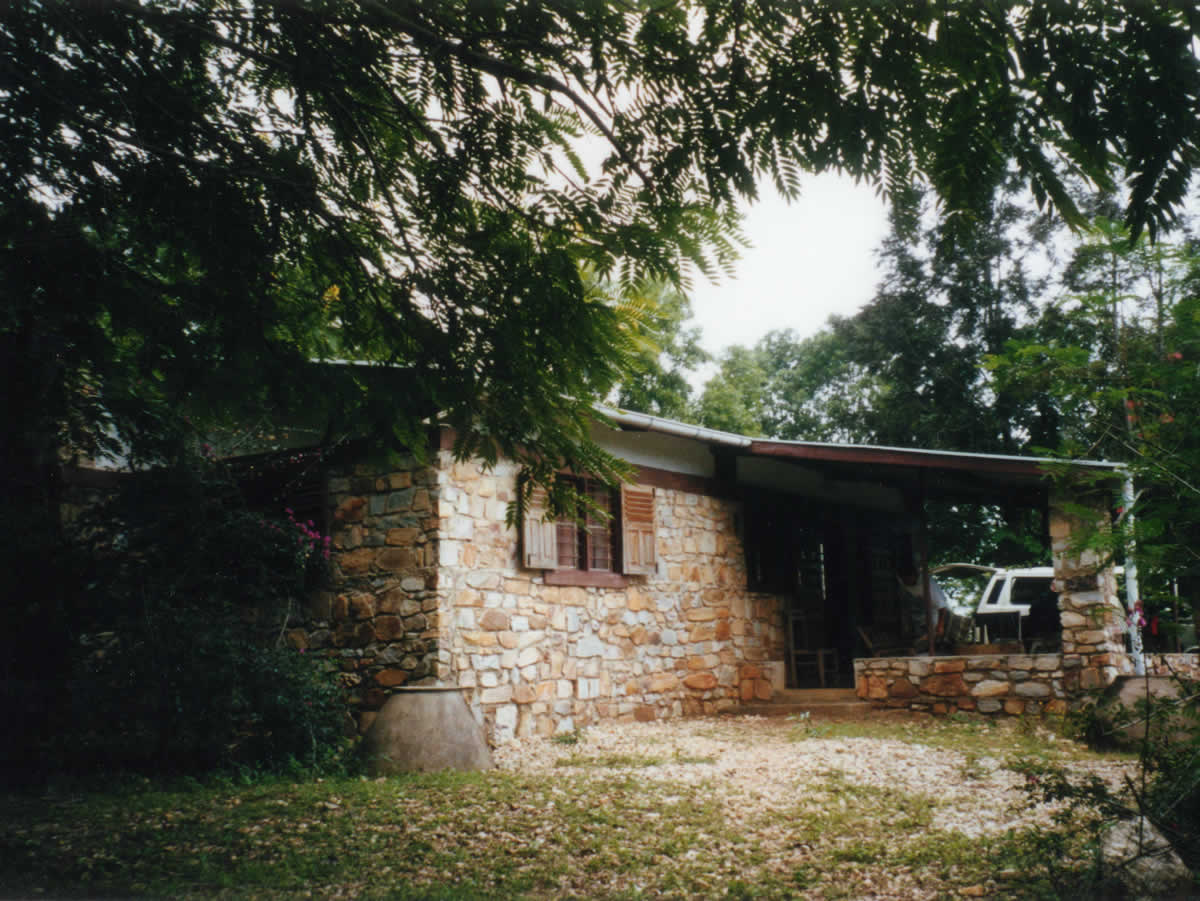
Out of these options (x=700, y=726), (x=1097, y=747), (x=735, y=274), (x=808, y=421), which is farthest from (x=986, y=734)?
(x=808, y=421)

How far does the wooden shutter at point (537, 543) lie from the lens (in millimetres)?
8977

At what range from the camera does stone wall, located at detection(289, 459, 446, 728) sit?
8.19 meters

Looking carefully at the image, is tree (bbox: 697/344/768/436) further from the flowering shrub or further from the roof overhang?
the flowering shrub

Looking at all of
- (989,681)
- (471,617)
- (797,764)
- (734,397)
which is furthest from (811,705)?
(734,397)

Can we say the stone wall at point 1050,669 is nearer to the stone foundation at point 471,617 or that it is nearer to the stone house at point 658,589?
the stone house at point 658,589

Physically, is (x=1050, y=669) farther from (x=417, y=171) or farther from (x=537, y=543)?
(x=417, y=171)

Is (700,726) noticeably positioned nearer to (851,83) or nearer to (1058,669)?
(1058,669)

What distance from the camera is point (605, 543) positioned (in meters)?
10.2

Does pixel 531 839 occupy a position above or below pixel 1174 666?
below

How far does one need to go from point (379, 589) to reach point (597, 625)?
238 centimetres

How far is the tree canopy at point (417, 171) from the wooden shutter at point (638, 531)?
18.7 ft

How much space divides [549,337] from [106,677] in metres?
4.65

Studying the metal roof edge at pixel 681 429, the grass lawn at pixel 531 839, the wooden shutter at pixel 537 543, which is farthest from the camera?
the metal roof edge at pixel 681 429

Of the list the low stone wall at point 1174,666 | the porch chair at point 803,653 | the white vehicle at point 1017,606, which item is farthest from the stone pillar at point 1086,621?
the porch chair at point 803,653
